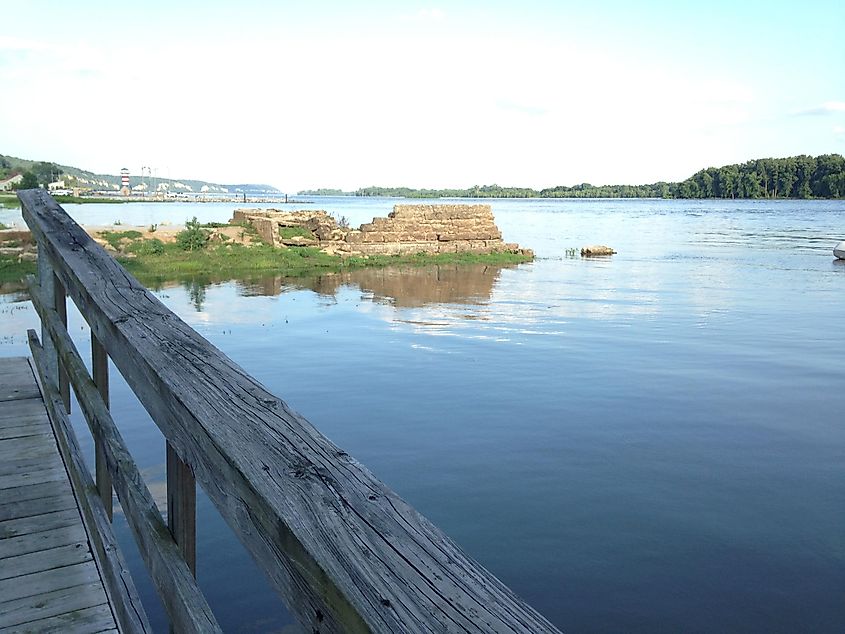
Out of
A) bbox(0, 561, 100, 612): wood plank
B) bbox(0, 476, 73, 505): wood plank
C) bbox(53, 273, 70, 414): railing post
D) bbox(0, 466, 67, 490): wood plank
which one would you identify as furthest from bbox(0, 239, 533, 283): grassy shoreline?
bbox(0, 561, 100, 612): wood plank

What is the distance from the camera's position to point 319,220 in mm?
31609

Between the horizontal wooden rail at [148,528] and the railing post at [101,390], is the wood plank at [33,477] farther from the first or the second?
the horizontal wooden rail at [148,528]

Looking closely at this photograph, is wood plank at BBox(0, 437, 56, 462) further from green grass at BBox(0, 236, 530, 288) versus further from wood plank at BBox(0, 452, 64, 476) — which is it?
green grass at BBox(0, 236, 530, 288)

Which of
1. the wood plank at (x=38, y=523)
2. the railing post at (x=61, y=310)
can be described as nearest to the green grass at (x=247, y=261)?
the railing post at (x=61, y=310)

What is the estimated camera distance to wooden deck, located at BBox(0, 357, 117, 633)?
2445mm

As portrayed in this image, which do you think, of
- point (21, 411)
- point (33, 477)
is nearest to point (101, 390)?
point (33, 477)

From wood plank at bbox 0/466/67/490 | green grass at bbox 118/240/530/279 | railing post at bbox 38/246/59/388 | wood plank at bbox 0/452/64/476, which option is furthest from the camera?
green grass at bbox 118/240/530/279

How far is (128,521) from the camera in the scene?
2166 millimetres

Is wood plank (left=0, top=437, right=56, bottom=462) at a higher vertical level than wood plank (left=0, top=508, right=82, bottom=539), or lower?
higher

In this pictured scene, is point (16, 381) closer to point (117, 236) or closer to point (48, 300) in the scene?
point (48, 300)

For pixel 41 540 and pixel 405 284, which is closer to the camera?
pixel 41 540

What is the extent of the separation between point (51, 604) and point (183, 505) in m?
1.26

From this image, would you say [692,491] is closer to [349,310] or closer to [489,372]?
[489,372]

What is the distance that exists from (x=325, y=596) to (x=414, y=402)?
8.05 meters
